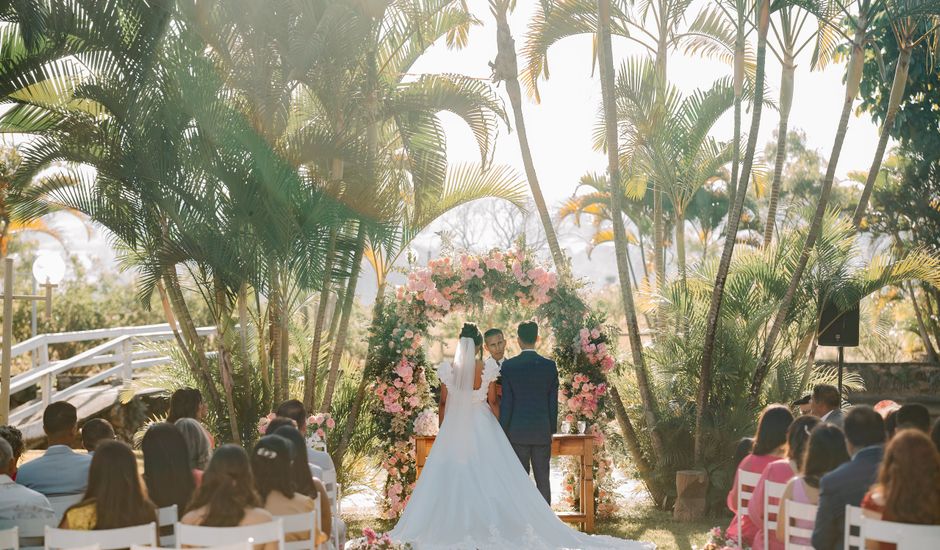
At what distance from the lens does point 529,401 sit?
923 cm

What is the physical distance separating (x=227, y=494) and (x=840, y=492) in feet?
9.50

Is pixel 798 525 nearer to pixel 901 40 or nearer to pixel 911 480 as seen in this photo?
pixel 911 480

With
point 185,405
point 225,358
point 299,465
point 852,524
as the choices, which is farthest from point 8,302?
point 852,524

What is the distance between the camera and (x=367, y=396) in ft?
37.0

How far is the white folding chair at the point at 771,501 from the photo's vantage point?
6.02 meters

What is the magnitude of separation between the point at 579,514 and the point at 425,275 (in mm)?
2777

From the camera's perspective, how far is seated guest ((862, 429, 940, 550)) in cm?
453

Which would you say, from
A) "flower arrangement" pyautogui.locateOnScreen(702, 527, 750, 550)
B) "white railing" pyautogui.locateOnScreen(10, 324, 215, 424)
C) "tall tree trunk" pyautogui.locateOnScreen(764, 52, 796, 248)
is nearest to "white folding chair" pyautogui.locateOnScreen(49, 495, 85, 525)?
"flower arrangement" pyautogui.locateOnScreen(702, 527, 750, 550)

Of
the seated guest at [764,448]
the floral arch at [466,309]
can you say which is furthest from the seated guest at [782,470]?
the floral arch at [466,309]

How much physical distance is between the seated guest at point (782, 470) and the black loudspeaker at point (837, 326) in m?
5.41

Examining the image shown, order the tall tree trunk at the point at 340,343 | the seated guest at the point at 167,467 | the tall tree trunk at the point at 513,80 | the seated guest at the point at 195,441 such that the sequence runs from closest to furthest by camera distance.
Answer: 1. the seated guest at the point at 167,467
2. the seated guest at the point at 195,441
3. the tall tree trunk at the point at 340,343
4. the tall tree trunk at the point at 513,80

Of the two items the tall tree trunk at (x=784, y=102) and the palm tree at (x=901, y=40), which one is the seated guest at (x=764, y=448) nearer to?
the palm tree at (x=901, y=40)

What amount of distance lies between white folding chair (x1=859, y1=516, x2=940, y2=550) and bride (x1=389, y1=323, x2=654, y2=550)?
Result: 4347mm

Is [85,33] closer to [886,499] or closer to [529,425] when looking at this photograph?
[529,425]
